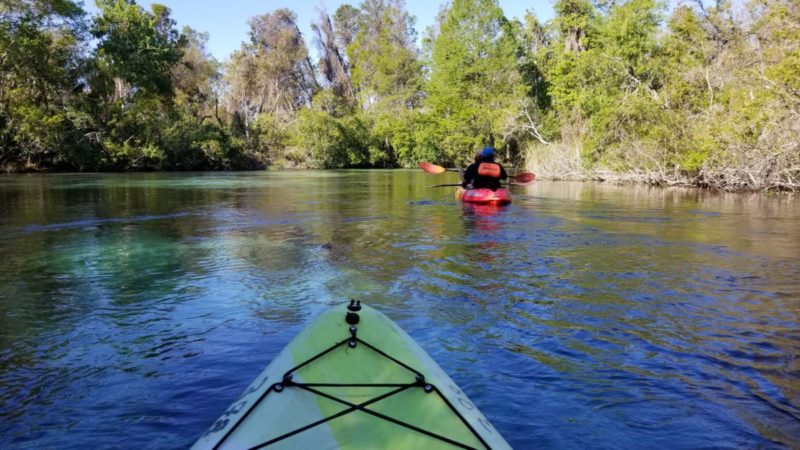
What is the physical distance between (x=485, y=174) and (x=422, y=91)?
1689 inches

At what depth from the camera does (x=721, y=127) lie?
698 inches

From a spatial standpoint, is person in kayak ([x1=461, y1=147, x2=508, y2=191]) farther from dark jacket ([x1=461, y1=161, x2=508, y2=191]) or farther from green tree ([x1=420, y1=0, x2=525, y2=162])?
green tree ([x1=420, y1=0, x2=525, y2=162])

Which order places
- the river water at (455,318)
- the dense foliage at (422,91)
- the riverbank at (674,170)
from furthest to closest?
the dense foliage at (422,91)
the riverbank at (674,170)
the river water at (455,318)

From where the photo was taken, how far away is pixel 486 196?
1312cm

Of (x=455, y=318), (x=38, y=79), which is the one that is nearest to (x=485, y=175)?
(x=455, y=318)

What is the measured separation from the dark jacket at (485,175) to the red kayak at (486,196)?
0.61 ft

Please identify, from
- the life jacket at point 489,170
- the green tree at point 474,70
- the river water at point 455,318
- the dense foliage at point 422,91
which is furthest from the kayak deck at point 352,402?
the green tree at point 474,70

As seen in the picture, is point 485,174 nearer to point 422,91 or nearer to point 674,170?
point 674,170

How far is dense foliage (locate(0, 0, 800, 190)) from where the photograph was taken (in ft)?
64.6

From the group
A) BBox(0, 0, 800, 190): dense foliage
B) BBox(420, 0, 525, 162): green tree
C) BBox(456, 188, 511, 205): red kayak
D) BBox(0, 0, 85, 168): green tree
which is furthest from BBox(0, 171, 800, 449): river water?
BBox(420, 0, 525, 162): green tree

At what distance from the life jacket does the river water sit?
1648mm

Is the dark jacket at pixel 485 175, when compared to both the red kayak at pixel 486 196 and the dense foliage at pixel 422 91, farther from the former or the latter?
the dense foliage at pixel 422 91

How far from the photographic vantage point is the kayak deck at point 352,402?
242 cm

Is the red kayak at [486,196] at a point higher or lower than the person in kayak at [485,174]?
lower
